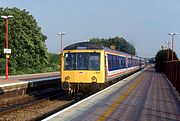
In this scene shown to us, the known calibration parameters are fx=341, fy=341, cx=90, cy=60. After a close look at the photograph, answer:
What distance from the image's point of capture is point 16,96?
22.0m

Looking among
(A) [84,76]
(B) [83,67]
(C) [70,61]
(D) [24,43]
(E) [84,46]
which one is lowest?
(A) [84,76]

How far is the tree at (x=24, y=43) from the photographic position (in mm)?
49006

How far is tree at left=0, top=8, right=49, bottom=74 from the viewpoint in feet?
161

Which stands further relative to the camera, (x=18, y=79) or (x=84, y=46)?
(x=18, y=79)

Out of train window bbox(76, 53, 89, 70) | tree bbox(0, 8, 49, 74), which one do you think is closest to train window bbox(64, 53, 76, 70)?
train window bbox(76, 53, 89, 70)

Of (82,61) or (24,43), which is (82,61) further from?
(24,43)

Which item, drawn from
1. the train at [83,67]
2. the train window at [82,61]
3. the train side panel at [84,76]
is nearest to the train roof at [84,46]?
the train at [83,67]

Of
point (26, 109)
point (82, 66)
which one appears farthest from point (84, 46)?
point (26, 109)

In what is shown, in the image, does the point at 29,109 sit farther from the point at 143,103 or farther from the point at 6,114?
the point at 143,103

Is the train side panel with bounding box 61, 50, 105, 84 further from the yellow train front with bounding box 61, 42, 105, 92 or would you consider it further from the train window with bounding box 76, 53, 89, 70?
the train window with bounding box 76, 53, 89, 70

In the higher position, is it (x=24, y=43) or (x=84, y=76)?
(x=24, y=43)

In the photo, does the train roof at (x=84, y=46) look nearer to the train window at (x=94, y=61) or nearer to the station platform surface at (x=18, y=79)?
the train window at (x=94, y=61)

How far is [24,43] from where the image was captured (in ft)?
166

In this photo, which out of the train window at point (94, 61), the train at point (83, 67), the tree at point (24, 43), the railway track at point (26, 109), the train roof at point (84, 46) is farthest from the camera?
the tree at point (24, 43)
